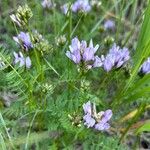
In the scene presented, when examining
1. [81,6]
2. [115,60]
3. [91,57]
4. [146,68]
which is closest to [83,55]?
[91,57]

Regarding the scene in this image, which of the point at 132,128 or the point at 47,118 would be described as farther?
the point at 132,128

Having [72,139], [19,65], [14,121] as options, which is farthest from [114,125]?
[19,65]

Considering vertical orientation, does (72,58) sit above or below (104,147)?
above

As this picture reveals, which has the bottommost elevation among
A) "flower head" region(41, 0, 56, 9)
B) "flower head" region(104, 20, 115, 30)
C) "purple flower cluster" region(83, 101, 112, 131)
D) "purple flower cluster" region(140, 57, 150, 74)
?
"purple flower cluster" region(83, 101, 112, 131)

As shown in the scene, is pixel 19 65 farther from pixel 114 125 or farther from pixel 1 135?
pixel 114 125

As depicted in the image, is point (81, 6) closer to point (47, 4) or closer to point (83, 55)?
point (47, 4)

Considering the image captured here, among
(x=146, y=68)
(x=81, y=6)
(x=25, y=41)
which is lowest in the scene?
(x=146, y=68)

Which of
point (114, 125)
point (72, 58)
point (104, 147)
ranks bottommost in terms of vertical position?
point (104, 147)

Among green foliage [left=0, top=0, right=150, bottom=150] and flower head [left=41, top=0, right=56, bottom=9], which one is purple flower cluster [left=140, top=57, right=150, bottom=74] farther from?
flower head [left=41, top=0, right=56, bottom=9]

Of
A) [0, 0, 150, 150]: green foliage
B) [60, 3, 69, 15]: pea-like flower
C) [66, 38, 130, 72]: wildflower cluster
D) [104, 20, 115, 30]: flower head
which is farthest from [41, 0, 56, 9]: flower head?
[66, 38, 130, 72]: wildflower cluster

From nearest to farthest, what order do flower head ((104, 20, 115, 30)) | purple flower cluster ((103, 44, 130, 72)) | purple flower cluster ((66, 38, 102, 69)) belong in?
purple flower cluster ((66, 38, 102, 69)), purple flower cluster ((103, 44, 130, 72)), flower head ((104, 20, 115, 30))

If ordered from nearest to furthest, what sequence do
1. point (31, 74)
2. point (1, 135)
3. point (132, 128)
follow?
point (1, 135) → point (31, 74) → point (132, 128)
